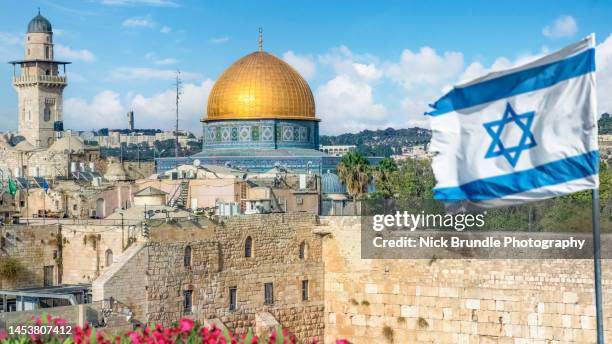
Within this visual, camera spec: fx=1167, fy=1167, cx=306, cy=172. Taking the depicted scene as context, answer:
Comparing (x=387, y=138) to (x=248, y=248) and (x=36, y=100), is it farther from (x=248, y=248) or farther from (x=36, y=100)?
(x=248, y=248)

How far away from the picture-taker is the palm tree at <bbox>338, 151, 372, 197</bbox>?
37.2 m

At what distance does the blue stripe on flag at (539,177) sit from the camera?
9492mm

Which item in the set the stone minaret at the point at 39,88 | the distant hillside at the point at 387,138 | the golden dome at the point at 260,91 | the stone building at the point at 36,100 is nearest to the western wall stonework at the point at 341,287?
the golden dome at the point at 260,91

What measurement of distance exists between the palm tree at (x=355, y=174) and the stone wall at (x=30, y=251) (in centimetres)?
1449

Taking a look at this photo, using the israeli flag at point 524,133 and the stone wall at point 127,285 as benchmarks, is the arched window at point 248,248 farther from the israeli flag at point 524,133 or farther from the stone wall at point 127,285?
the israeli flag at point 524,133

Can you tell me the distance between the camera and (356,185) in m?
37.2

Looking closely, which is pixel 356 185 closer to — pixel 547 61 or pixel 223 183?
pixel 223 183

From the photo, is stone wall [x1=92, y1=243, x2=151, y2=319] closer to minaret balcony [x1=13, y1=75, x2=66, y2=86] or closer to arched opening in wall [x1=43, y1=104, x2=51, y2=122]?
minaret balcony [x1=13, y1=75, x2=66, y2=86]

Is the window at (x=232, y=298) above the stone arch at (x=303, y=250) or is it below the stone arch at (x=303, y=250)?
below

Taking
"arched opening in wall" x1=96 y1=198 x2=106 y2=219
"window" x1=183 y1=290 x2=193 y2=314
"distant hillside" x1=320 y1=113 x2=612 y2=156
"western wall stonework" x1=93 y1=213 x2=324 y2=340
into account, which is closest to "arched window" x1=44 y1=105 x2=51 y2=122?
"arched opening in wall" x1=96 y1=198 x2=106 y2=219

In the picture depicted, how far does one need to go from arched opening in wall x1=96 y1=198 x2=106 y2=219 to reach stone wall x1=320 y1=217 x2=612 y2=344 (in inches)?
→ 339

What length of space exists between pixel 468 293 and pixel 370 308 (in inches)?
86.8

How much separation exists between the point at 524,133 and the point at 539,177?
0.39 m

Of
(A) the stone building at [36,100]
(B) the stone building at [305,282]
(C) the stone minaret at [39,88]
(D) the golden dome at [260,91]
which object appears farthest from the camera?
(C) the stone minaret at [39,88]
